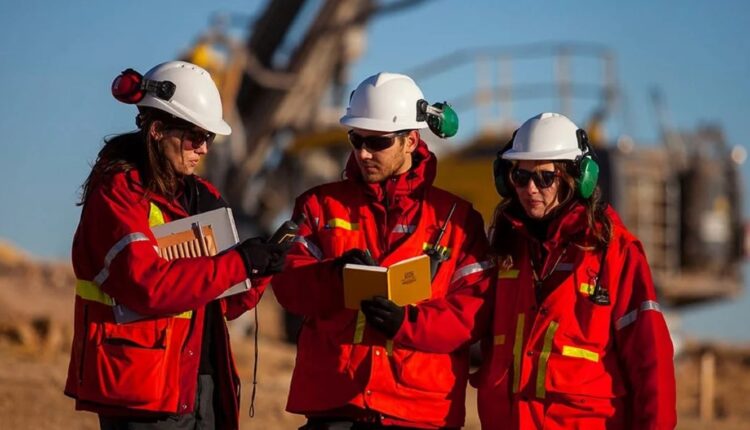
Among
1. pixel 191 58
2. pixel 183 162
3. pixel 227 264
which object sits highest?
pixel 191 58

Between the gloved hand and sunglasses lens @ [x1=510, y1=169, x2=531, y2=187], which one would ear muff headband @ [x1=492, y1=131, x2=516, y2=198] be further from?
the gloved hand

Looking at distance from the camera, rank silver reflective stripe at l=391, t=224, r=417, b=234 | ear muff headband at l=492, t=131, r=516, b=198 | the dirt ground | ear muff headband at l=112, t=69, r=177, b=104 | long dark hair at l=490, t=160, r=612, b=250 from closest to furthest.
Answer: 1. ear muff headband at l=112, t=69, r=177, b=104
2. long dark hair at l=490, t=160, r=612, b=250
3. silver reflective stripe at l=391, t=224, r=417, b=234
4. ear muff headband at l=492, t=131, r=516, b=198
5. the dirt ground

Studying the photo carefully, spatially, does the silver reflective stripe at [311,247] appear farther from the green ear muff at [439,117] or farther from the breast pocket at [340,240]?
the green ear muff at [439,117]

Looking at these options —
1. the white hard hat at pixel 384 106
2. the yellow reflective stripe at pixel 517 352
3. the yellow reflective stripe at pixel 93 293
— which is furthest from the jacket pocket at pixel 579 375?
the yellow reflective stripe at pixel 93 293

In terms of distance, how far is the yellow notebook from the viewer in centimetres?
584

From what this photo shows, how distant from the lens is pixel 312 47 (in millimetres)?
21578

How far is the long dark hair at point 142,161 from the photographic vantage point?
19.2 feet

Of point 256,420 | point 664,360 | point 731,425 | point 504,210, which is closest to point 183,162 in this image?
point 504,210

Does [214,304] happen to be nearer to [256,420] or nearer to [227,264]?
[227,264]

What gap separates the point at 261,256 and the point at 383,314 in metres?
0.53

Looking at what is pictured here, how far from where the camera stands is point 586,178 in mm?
6238

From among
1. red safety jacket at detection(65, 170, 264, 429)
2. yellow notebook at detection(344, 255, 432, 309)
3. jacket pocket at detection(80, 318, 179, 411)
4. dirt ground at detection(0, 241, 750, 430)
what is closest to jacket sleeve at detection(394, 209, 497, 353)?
yellow notebook at detection(344, 255, 432, 309)

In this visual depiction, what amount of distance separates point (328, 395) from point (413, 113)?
1212 mm

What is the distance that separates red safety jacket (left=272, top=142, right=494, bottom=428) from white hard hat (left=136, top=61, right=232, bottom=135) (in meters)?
0.60
